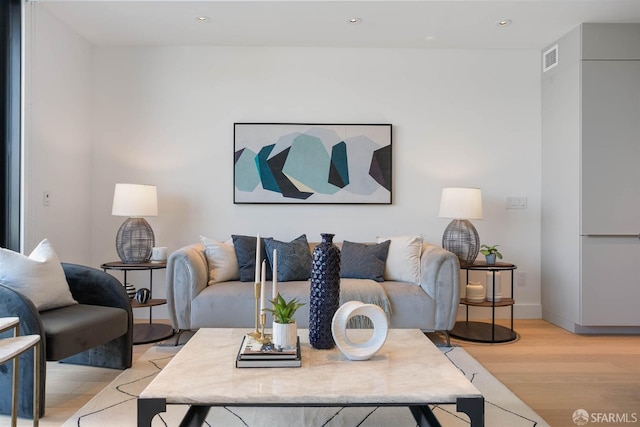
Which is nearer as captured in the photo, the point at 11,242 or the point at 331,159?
the point at 11,242

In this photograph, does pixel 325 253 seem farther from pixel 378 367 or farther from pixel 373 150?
pixel 373 150

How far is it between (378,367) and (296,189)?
2.62 m

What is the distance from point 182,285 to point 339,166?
1764 mm

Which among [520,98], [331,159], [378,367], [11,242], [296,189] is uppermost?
[520,98]

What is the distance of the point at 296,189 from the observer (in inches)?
168

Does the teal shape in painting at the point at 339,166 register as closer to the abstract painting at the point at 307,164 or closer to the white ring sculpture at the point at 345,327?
the abstract painting at the point at 307,164

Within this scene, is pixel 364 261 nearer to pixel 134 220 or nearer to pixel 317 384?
pixel 134 220

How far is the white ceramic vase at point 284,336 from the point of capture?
6.26 ft

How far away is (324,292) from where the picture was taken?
201 centimetres

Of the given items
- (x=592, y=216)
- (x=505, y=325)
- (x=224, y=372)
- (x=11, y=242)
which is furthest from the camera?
(x=505, y=325)

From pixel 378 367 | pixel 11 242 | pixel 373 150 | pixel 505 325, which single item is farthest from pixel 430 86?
pixel 11 242

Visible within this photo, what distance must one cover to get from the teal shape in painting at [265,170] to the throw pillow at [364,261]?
0.93 meters

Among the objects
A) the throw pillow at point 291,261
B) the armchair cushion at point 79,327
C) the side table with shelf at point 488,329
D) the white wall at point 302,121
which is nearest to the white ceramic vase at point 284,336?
the armchair cushion at point 79,327

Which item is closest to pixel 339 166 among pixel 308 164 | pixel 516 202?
pixel 308 164
